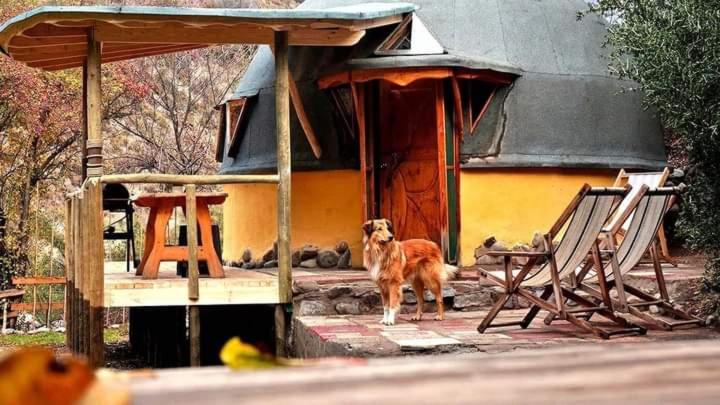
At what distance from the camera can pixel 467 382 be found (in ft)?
2.41

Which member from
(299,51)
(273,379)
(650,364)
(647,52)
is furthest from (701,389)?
(299,51)

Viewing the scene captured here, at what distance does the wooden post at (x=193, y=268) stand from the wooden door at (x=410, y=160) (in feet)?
10.0

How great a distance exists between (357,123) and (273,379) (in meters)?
9.42

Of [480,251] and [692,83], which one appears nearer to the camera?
[692,83]

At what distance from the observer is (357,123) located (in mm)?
10102

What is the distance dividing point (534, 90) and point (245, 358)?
957cm

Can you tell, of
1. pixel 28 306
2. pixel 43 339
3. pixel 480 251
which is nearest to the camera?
pixel 480 251

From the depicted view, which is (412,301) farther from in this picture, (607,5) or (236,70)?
(236,70)

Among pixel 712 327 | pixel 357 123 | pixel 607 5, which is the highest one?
pixel 607 5

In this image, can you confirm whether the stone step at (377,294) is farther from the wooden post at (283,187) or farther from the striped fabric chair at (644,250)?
the striped fabric chair at (644,250)

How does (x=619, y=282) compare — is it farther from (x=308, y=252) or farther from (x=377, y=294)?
(x=308, y=252)

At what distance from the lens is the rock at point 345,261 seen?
1031 cm

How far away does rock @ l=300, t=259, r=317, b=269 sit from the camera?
10.4 metres

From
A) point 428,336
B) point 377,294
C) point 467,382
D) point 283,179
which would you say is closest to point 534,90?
point 377,294
